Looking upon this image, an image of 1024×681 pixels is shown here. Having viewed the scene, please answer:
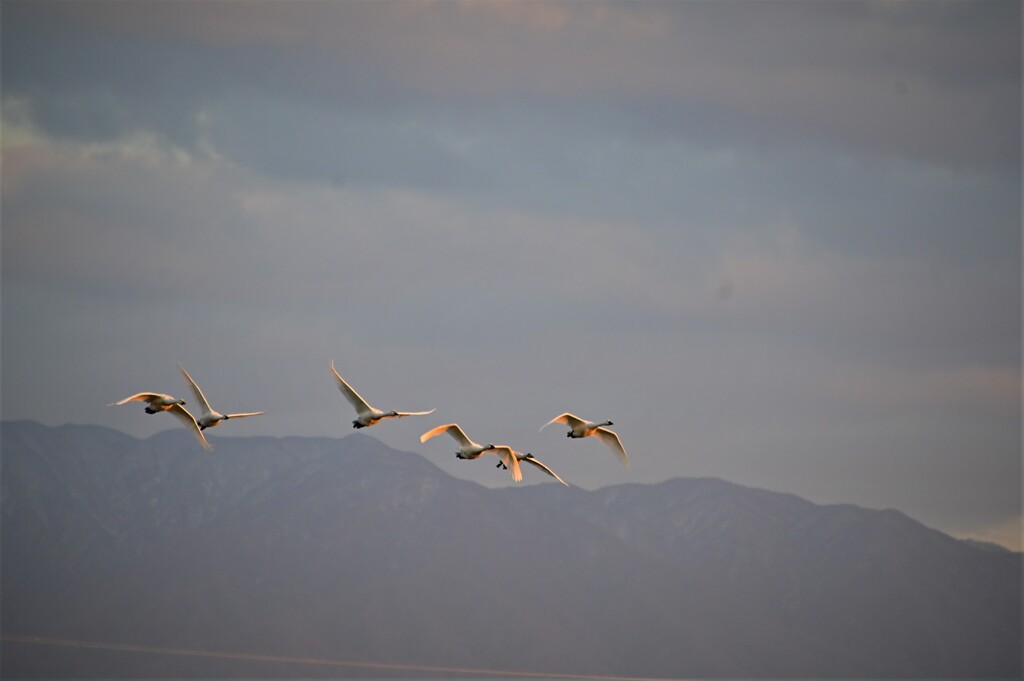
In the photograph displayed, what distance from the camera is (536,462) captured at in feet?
405

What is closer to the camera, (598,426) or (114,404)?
(114,404)

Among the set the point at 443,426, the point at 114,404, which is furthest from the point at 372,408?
the point at 114,404

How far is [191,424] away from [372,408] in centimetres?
1285

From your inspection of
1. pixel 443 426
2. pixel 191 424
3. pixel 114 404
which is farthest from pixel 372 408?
pixel 114 404

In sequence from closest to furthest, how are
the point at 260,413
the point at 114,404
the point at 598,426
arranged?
the point at 114,404, the point at 260,413, the point at 598,426

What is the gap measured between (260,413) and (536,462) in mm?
23067

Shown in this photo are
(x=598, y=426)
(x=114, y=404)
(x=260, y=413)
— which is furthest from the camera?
(x=598, y=426)

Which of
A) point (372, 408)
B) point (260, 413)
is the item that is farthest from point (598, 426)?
point (260, 413)

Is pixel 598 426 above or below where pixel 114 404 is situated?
above

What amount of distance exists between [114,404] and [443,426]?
85.2 feet

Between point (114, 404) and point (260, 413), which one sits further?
point (260, 413)

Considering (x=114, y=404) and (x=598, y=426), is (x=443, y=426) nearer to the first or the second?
(x=598, y=426)

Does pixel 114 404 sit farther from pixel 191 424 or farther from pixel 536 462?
pixel 536 462

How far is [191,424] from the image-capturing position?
11462cm
